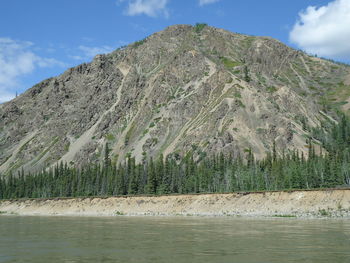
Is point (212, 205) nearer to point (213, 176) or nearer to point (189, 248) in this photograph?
point (213, 176)

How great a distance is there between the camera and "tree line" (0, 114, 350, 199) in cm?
11800

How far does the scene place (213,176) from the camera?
136 meters

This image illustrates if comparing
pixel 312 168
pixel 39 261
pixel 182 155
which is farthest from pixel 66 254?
pixel 182 155

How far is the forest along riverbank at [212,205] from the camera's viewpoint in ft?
273

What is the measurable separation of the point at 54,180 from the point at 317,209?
12238 cm

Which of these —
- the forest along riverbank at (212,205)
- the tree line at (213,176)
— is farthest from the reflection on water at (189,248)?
the tree line at (213,176)

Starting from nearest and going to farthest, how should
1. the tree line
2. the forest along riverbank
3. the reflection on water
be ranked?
the reflection on water < the forest along riverbank < the tree line

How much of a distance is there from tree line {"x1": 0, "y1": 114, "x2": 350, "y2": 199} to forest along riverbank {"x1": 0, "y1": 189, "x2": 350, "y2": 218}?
772 inches

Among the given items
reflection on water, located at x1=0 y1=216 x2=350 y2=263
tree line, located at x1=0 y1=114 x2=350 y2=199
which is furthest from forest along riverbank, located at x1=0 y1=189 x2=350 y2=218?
reflection on water, located at x1=0 y1=216 x2=350 y2=263

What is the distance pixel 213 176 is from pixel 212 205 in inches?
1446

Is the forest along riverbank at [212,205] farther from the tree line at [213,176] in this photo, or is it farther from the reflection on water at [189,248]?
the reflection on water at [189,248]

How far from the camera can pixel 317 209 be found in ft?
271

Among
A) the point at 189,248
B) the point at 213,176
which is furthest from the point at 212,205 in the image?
the point at 189,248

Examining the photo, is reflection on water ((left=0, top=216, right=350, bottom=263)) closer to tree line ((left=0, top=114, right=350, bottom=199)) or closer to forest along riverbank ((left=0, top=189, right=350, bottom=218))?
forest along riverbank ((left=0, top=189, right=350, bottom=218))
